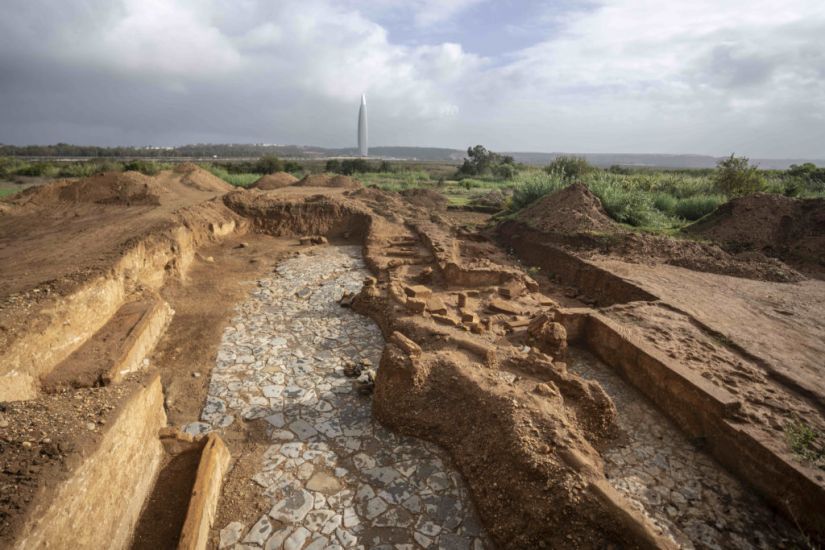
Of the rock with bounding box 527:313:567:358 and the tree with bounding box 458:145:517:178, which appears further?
the tree with bounding box 458:145:517:178

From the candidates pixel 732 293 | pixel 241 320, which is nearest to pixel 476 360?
pixel 241 320

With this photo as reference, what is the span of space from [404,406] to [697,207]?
1303 cm

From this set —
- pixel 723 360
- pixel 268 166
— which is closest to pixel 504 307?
pixel 723 360

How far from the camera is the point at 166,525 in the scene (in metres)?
2.83

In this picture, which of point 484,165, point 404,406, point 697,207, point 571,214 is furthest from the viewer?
point 484,165

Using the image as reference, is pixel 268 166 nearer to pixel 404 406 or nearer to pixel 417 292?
pixel 417 292

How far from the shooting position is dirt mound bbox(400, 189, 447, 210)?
55.4 feet

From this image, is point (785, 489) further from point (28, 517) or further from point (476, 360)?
point (28, 517)

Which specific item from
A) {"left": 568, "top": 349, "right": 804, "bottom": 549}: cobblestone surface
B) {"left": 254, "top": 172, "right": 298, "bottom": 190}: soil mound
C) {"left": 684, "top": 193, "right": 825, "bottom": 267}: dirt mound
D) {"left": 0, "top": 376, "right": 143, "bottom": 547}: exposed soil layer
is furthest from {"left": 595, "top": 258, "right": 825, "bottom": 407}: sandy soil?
{"left": 254, "top": 172, "right": 298, "bottom": 190}: soil mound

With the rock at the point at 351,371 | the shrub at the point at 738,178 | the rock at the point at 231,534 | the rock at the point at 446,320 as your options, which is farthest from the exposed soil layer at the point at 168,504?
the shrub at the point at 738,178

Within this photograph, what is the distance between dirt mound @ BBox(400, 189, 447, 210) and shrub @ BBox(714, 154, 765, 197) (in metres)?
11.0

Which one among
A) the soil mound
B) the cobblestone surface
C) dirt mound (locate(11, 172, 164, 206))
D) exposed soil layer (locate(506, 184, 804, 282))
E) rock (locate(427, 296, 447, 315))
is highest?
the soil mound

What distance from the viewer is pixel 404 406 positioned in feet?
12.9

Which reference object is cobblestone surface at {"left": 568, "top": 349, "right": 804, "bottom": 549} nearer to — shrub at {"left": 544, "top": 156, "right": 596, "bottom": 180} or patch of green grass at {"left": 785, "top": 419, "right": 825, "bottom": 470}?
patch of green grass at {"left": 785, "top": 419, "right": 825, "bottom": 470}
